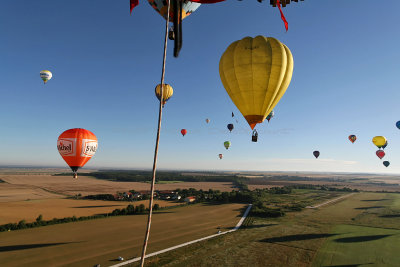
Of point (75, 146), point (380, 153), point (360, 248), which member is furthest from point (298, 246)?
point (380, 153)

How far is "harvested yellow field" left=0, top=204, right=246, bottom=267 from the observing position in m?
29.7

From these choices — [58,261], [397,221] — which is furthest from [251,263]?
[397,221]

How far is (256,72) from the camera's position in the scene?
66.2ft

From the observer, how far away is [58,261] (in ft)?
94.9

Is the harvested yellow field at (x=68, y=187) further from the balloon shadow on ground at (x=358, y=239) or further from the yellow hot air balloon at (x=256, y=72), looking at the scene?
the balloon shadow on ground at (x=358, y=239)

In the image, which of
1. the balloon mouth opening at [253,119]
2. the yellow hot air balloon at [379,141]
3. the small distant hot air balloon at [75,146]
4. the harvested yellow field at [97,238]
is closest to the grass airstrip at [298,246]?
the harvested yellow field at [97,238]

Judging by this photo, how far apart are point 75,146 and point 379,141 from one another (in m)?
79.1

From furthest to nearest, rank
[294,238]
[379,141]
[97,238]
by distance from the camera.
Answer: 1. [379,141]
2. [294,238]
3. [97,238]

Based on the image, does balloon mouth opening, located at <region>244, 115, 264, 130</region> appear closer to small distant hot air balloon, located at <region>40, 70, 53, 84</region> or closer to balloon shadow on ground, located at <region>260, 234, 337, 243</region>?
balloon shadow on ground, located at <region>260, 234, 337, 243</region>

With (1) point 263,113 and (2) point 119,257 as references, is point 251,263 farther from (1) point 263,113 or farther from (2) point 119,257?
(1) point 263,113

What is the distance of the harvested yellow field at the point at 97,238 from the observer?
29.7 meters

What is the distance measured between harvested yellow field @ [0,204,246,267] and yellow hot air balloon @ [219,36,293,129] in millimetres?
25200

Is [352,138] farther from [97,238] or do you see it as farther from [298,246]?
[97,238]

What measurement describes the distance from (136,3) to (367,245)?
46.0m
